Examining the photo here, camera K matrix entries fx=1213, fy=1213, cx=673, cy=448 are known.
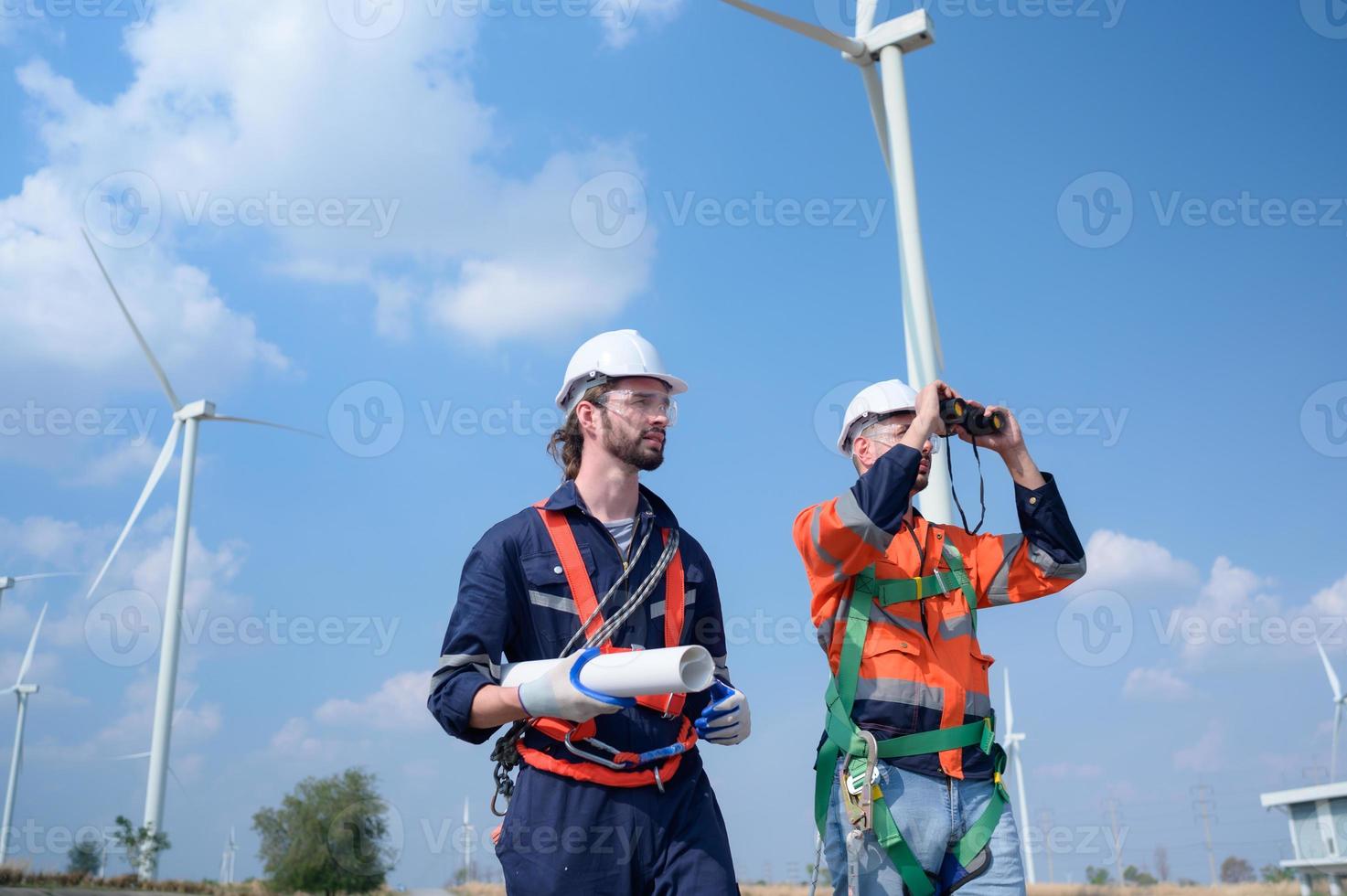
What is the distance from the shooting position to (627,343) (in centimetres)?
563

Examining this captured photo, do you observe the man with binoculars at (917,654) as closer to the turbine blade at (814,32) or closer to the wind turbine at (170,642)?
the turbine blade at (814,32)

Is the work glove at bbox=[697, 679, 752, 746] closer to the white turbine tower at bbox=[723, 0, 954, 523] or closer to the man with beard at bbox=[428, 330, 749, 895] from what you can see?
the man with beard at bbox=[428, 330, 749, 895]

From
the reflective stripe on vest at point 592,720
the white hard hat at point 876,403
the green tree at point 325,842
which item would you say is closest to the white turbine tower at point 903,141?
the white hard hat at point 876,403

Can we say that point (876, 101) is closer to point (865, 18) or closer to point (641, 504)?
point (865, 18)

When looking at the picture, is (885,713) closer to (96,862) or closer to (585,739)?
(585,739)

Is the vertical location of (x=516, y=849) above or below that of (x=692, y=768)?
below

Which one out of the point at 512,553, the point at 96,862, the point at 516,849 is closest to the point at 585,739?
the point at 516,849

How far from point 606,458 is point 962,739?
6.73ft

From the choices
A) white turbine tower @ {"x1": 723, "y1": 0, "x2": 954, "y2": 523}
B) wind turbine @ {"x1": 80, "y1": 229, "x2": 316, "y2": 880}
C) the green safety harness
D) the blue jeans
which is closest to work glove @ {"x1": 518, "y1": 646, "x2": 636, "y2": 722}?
the green safety harness

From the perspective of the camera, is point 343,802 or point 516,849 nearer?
point 516,849

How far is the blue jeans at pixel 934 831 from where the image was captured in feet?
17.3

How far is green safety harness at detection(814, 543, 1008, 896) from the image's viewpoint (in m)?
5.32

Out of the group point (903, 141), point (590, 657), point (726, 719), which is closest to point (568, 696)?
point (590, 657)

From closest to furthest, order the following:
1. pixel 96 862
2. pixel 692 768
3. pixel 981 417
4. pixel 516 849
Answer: pixel 516 849, pixel 692 768, pixel 981 417, pixel 96 862
